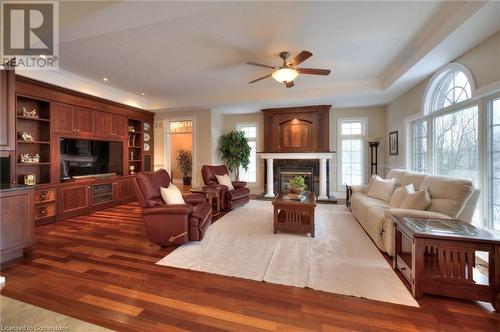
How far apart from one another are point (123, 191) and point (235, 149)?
327cm

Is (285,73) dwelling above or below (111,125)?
above

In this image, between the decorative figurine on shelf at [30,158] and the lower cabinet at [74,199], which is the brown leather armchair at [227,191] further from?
the decorative figurine on shelf at [30,158]

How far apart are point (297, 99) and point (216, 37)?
2.93 metres

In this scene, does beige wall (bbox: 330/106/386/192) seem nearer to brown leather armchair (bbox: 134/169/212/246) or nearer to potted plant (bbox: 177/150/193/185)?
brown leather armchair (bbox: 134/169/212/246)

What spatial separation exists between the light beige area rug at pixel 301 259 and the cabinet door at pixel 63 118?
143 inches

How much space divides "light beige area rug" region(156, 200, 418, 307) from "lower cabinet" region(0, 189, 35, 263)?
5.98 ft

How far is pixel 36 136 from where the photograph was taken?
4297 mm

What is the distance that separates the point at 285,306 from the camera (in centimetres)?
183

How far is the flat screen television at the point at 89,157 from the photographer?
15.1ft

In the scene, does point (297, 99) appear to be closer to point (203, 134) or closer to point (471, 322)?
point (203, 134)

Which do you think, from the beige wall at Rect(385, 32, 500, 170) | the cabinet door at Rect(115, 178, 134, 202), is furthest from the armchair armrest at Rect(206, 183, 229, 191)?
the beige wall at Rect(385, 32, 500, 170)

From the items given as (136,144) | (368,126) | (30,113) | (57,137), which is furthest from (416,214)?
(136,144)

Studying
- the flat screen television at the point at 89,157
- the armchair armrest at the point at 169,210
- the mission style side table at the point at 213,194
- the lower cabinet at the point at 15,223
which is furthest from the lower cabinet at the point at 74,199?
the armchair armrest at the point at 169,210

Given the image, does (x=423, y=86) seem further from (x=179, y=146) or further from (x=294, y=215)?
(x=179, y=146)
